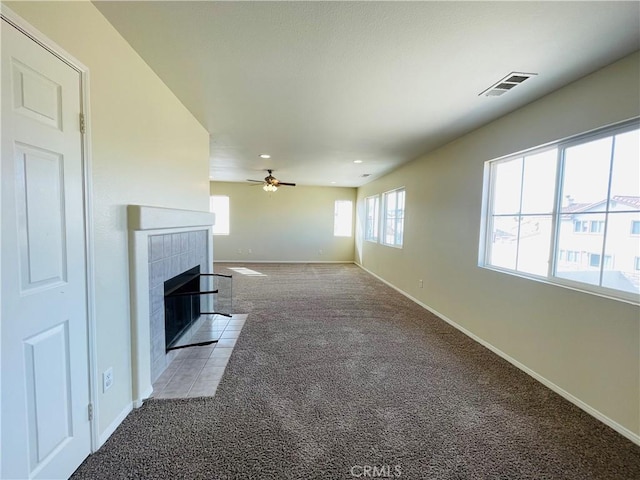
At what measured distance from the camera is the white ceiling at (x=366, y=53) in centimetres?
145

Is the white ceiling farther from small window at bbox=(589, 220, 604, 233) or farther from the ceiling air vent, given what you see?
small window at bbox=(589, 220, 604, 233)

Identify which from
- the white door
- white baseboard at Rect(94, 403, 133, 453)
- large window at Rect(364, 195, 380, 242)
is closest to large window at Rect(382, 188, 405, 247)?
large window at Rect(364, 195, 380, 242)

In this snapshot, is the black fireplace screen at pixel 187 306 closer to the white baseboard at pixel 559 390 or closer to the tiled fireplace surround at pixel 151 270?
the tiled fireplace surround at pixel 151 270

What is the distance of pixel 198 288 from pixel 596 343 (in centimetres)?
381

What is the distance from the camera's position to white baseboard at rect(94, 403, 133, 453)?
159cm

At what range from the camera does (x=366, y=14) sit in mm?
1470

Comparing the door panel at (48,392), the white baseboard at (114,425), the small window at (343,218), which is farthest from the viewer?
the small window at (343,218)

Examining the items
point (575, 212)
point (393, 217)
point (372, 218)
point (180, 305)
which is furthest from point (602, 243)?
point (372, 218)

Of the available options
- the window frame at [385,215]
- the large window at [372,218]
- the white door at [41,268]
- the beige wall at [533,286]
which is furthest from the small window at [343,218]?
the white door at [41,268]

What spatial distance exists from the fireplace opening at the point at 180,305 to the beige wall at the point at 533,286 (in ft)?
10.7

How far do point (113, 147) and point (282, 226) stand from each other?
6868 millimetres

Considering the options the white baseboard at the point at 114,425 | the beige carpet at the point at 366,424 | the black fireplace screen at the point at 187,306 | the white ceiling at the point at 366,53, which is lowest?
the beige carpet at the point at 366,424

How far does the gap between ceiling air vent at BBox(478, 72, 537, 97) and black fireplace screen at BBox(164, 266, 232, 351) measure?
3.27m

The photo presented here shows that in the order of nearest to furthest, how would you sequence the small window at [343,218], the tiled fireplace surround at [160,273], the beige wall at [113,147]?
the beige wall at [113,147] → the tiled fireplace surround at [160,273] → the small window at [343,218]
